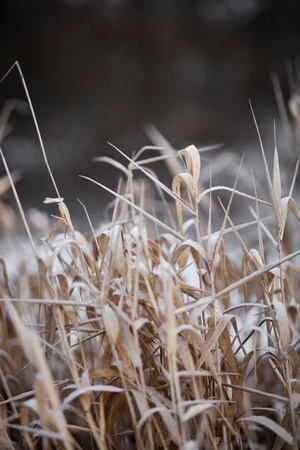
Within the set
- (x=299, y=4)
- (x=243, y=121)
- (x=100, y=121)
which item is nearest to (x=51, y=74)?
(x=100, y=121)

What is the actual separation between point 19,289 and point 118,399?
0.38 m

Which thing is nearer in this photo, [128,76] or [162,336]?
[162,336]

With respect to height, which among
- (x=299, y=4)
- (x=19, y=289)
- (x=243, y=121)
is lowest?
(x=243, y=121)

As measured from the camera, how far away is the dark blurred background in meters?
2.47

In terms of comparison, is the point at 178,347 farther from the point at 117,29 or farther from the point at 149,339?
the point at 117,29

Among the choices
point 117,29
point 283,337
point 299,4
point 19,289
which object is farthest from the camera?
point 117,29

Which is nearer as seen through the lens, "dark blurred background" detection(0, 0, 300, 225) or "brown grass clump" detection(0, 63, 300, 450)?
"brown grass clump" detection(0, 63, 300, 450)

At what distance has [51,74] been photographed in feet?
8.39

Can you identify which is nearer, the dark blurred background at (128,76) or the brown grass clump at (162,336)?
the brown grass clump at (162,336)

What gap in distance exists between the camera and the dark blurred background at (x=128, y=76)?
2469mm

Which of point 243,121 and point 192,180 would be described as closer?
point 192,180

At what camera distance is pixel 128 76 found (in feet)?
8.44

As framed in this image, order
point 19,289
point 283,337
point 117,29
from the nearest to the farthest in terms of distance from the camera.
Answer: point 283,337 → point 19,289 → point 117,29

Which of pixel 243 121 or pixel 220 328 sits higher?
pixel 220 328
